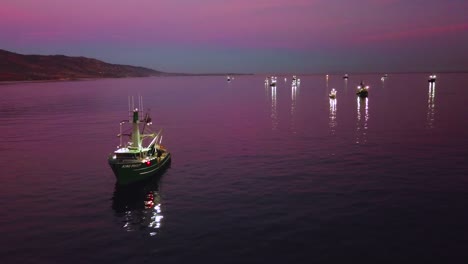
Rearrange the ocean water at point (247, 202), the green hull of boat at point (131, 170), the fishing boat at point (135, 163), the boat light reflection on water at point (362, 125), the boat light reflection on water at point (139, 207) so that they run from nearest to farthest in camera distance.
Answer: the ocean water at point (247, 202) < the boat light reflection on water at point (139, 207) < the green hull of boat at point (131, 170) < the fishing boat at point (135, 163) < the boat light reflection on water at point (362, 125)

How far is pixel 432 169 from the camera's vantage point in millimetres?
53781

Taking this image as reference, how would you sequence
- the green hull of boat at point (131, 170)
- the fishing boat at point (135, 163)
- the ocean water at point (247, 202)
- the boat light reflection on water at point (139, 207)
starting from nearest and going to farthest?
the ocean water at point (247, 202) → the boat light reflection on water at point (139, 207) → the green hull of boat at point (131, 170) → the fishing boat at point (135, 163)

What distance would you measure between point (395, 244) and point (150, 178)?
30.8 m

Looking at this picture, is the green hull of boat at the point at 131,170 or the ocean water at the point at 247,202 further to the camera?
Result: the green hull of boat at the point at 131,170

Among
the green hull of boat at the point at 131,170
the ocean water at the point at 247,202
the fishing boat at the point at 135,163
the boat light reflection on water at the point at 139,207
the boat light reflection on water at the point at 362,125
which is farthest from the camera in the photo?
the boat light reflection on water at the point at 362,125

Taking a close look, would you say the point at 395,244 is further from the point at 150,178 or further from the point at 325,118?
the point at 325,118

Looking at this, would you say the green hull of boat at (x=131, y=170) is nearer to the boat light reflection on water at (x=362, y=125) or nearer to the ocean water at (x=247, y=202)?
the ocean water at (x=247, y=202)

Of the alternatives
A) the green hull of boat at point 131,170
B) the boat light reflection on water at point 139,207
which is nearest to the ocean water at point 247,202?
the boat light reflection on water at point 139,207

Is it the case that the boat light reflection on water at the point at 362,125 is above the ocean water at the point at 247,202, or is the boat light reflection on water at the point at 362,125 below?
above

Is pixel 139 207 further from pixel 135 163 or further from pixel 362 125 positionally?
pixel 362 125

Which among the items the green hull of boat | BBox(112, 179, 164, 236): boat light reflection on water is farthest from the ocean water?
the green hull of boat

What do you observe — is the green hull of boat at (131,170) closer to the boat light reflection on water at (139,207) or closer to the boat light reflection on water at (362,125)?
the boat light reflection on water at (139,207)

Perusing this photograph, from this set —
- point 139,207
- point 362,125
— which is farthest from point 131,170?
point 362,125

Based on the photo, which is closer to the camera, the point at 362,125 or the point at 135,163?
the point at 135,163
